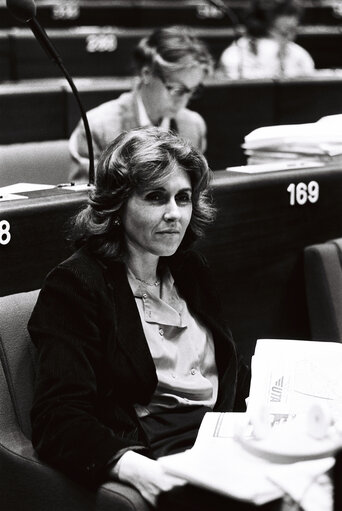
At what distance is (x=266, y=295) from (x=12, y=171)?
112 cm

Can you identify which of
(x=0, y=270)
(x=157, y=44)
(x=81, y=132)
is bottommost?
(x=0, y=270)

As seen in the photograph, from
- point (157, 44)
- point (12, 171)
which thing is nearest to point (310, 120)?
point (157, 44)

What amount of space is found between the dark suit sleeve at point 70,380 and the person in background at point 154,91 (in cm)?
135

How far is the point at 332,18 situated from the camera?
8.86 m

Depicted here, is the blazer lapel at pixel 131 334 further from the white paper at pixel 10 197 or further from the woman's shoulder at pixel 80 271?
the white paper at pixel 10 197

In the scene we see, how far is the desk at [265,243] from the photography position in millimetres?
2463

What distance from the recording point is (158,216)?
1876 mm

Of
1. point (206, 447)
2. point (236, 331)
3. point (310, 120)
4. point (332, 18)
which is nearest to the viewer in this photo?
point (206, 447)

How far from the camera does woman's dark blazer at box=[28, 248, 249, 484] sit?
5.42 ft

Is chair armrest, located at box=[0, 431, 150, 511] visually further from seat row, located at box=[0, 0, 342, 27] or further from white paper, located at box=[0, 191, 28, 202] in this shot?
seat row, located at box=[0, 0, 342, 27]

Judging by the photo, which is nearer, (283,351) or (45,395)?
(45,395)

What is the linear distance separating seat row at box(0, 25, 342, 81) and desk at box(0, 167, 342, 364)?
131 inches

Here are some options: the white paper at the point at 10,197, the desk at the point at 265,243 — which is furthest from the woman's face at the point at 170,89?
the white paper at the point at 10,197

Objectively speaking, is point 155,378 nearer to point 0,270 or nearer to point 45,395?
point 45,395
